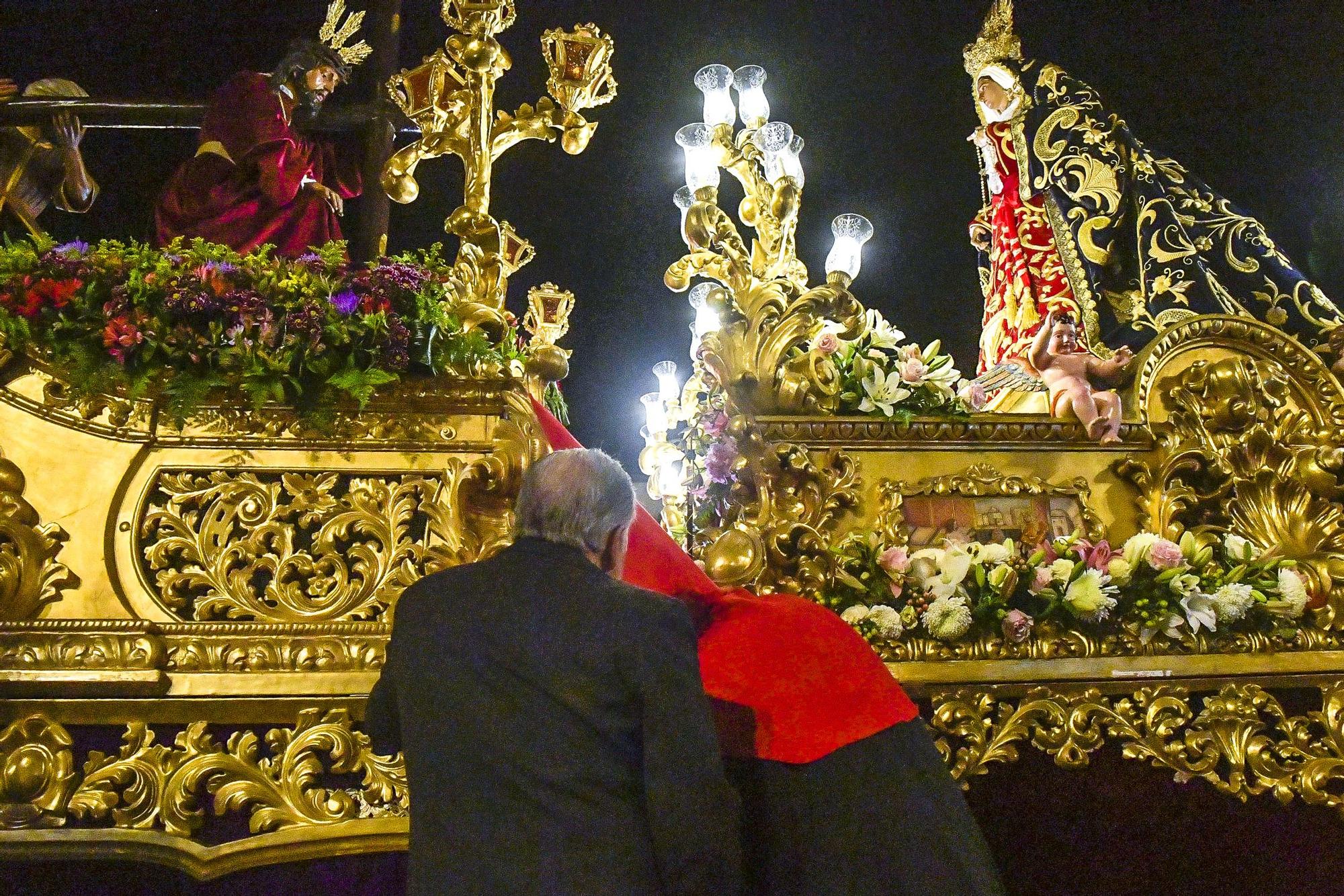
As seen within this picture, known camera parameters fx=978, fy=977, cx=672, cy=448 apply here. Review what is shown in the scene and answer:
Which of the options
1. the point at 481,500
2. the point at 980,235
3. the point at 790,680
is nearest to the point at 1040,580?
the point at 790,680

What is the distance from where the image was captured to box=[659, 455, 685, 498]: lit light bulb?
13.1ft

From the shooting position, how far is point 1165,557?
254 centimetres

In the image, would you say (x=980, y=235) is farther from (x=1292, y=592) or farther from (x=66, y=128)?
(x=66, y=128)

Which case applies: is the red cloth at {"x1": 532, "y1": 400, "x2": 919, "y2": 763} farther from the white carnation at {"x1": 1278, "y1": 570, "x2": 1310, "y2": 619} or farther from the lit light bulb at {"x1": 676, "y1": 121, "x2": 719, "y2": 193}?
the lit light bulb at {"x1": 676, "y1": 121, "x2": 719, "y2": 193}

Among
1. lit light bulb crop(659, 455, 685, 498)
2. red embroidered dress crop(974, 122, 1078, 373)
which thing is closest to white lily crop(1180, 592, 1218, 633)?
red embroidered dress crop(974, 122, 1078, 373)

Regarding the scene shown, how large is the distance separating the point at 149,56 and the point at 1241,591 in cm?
461

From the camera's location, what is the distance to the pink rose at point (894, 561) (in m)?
2.48

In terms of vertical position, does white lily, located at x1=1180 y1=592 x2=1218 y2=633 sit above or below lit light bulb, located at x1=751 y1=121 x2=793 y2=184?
below

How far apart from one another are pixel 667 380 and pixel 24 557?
277 cm

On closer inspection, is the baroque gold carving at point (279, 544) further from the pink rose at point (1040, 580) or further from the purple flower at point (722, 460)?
the pink rose at point (1040, 580)

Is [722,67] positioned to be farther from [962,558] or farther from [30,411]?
[30,411]

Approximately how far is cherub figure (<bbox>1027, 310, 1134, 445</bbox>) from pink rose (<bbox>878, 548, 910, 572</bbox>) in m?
0.75

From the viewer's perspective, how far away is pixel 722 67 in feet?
10.1

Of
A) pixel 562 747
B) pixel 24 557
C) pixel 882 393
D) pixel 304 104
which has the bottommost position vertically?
pixel 562 747
